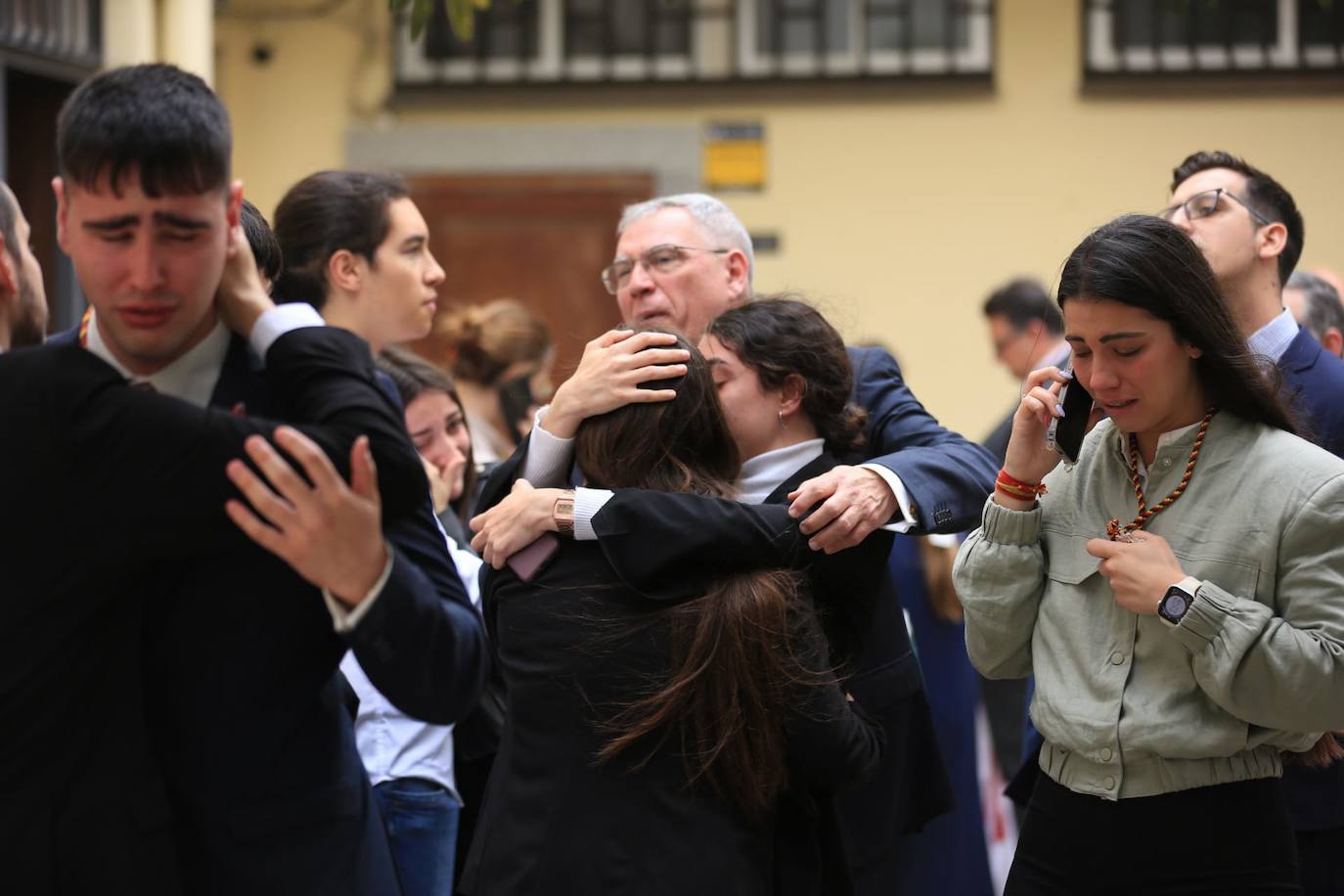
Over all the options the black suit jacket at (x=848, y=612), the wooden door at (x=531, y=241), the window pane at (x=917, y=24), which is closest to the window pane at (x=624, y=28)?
the wooden door at (x=531, y=241)

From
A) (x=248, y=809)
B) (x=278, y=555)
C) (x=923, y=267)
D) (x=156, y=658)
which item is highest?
(x=923, y=267)

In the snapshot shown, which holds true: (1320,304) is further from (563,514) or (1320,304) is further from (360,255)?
(563,514)

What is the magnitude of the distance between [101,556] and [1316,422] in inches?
83.9

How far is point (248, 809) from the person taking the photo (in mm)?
1745

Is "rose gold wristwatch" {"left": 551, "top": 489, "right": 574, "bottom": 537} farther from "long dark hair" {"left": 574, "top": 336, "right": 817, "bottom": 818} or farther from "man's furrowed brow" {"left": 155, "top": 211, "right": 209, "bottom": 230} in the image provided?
"man's furrowed brow" {"left": 155, "top": 211, "right": 209, "bottom": 230}

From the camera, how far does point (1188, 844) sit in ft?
7.34

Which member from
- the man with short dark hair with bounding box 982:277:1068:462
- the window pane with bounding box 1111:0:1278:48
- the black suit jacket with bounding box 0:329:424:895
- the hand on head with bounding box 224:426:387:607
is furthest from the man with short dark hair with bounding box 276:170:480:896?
the window pane with bounding box 1111:0:1278:48

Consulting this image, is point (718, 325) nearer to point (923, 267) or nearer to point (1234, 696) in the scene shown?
point (1234, 696)

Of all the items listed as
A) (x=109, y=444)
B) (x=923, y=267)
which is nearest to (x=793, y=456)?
(x=109, y=444)

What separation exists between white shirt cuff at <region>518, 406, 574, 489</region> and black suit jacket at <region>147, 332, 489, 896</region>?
2.40 ft

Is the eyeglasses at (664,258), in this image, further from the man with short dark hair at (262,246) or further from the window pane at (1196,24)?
the window pane at (1196,24)

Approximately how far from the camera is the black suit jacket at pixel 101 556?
1.63 meters

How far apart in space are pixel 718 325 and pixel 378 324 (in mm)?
1030

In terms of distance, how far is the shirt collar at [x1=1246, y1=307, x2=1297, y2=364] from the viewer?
2969 millimetres
